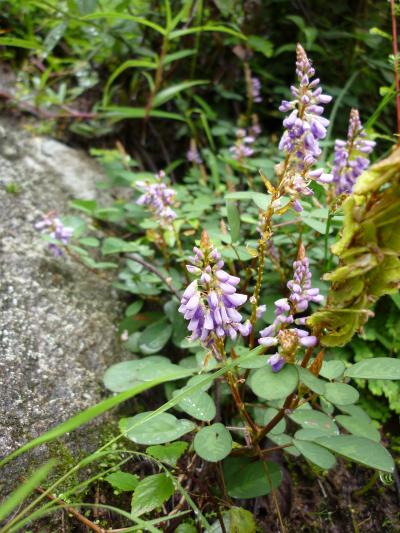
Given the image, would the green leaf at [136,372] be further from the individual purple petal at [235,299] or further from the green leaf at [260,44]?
the green leaf at [260,44]

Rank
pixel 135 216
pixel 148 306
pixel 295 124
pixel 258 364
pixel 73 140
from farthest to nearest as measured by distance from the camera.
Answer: pixel 73 140 < pixel 135 216 < pixel 148 306 < pixel 295 124 < pixel 258 364

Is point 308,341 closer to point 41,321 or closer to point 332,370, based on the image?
Result: point 332,370

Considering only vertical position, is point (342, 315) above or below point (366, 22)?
below

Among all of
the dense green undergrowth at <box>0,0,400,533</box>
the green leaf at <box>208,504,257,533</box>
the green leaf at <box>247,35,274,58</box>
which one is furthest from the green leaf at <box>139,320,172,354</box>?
the green leaf at <box>247,35,274,58</box>

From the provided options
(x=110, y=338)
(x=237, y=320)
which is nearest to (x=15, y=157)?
(x=110, y=338)

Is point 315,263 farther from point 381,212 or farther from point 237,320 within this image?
point 381,212

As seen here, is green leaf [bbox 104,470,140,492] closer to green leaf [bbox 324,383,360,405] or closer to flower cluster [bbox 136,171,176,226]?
green leaf [bbox 324,383,360,405]

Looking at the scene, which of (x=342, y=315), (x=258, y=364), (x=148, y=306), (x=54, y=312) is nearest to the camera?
(x=342, y=315)
